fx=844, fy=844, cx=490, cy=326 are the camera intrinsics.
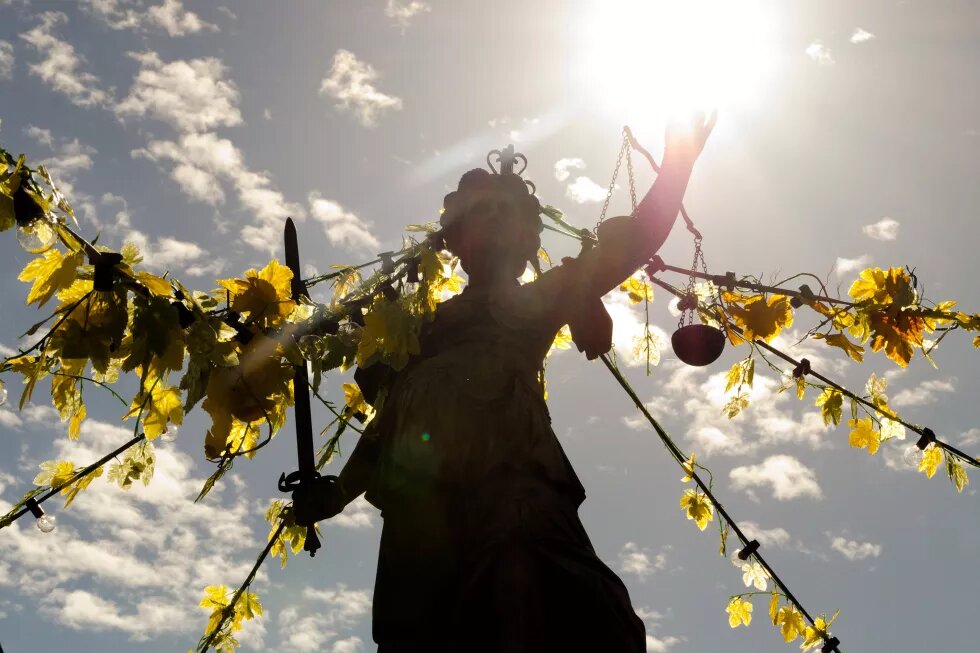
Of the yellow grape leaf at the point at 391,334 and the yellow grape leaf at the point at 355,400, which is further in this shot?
the yellow grape leaf at the point at 355,400

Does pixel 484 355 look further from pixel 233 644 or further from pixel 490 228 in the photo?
pixel 233 644

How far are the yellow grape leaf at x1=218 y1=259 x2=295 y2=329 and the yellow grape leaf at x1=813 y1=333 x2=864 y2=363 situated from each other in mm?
2588

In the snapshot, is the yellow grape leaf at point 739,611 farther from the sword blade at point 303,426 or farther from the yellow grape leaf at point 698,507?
→ the sword blade at point 303,426

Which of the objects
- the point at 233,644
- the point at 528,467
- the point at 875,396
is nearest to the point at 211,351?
the point at 528,467

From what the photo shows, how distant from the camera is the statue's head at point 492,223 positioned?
3.81 m

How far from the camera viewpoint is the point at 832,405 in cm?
455

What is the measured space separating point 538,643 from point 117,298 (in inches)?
61.5

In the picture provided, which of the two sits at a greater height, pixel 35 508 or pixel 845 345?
pixel 845 345

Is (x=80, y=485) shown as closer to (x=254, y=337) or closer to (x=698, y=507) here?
(x=254, y=337)

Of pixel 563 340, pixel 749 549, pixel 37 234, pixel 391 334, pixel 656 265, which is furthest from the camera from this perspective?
pixel 563 340

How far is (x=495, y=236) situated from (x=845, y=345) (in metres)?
1.75

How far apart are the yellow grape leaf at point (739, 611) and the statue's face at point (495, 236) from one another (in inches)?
94.7

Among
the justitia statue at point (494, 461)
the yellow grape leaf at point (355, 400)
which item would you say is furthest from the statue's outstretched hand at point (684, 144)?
the yellow grape leaf at point (355, 400)

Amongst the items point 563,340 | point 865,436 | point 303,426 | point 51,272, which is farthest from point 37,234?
point 865,436
